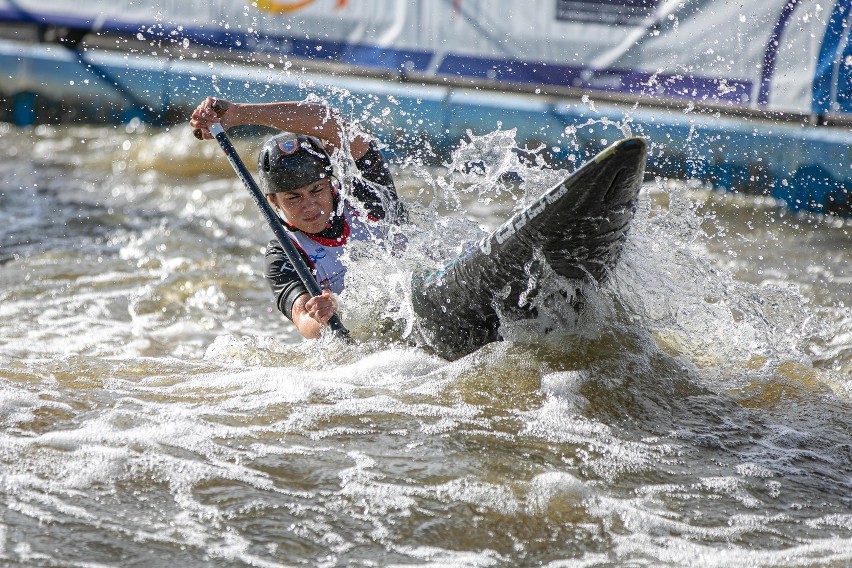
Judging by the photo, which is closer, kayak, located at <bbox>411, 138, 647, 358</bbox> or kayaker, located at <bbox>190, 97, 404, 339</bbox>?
kayak, located at <bbox>411, 138, 647, 358</bbox>

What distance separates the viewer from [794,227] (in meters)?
7.25

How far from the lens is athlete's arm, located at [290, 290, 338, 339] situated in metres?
4.30

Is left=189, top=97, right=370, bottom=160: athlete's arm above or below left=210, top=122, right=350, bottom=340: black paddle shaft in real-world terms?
above

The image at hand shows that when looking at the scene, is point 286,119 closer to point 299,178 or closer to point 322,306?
point 299,178

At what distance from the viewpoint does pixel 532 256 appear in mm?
3963

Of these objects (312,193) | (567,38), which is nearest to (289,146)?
(312,193)

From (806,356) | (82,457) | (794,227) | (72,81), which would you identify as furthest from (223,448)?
(72,81)

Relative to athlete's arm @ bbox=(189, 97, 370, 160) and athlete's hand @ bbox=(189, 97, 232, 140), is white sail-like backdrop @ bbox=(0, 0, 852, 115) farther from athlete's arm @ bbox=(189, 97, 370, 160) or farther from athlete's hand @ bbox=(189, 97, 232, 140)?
athlete's hand @ bbox=(189, 97, 232, 140)

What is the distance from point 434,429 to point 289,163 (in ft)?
4.86

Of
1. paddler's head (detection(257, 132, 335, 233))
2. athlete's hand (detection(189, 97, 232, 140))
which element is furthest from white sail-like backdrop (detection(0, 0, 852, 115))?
athlete's hand (detection(189, 97, 232, 140))

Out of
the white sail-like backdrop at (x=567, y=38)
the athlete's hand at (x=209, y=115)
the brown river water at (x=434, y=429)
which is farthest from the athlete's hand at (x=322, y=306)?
the white sail-like backdrop at (x=567, y=38)

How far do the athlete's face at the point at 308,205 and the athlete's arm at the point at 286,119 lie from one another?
23 cm

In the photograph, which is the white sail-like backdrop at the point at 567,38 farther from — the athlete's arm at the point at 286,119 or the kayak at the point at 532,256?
the kayak at the point at 532,256

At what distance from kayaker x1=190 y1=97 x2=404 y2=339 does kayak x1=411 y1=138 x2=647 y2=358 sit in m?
0.46
